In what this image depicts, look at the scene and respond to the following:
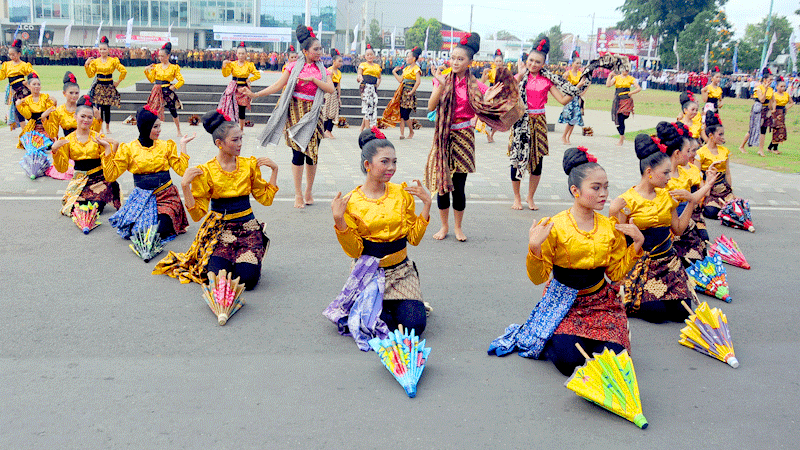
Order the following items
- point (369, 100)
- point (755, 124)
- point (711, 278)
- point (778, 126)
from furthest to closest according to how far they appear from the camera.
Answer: point (369, 100) → point (755, 124) → point (778, 126) → point (711, 278)

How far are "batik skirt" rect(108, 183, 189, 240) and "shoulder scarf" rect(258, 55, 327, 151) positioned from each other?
1553 millimetres

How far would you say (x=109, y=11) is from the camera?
7700 centimetres

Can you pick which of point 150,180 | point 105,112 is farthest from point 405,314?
point 105,112

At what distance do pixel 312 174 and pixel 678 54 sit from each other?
186 ft

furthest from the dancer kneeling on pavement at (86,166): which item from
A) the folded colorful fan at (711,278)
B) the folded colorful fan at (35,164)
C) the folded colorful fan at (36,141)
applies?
the folded colorful fan at (711,278)

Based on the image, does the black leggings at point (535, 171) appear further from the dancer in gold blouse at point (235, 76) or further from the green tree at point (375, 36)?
the green tree at point (375, 36)

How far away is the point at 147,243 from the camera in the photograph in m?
6.25

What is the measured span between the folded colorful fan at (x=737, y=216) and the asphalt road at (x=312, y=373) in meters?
1.94

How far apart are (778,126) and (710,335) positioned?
12408mm

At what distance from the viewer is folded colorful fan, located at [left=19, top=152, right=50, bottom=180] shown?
945 cm

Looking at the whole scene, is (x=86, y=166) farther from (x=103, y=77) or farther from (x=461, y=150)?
(x=103, y=77)

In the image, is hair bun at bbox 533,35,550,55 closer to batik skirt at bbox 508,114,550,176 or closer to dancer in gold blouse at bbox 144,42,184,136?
batik skirt at bbox 508,114,550,176

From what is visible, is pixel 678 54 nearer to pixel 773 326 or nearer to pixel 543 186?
pixel 543 186

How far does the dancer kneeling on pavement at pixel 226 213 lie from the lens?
5.50 metres
